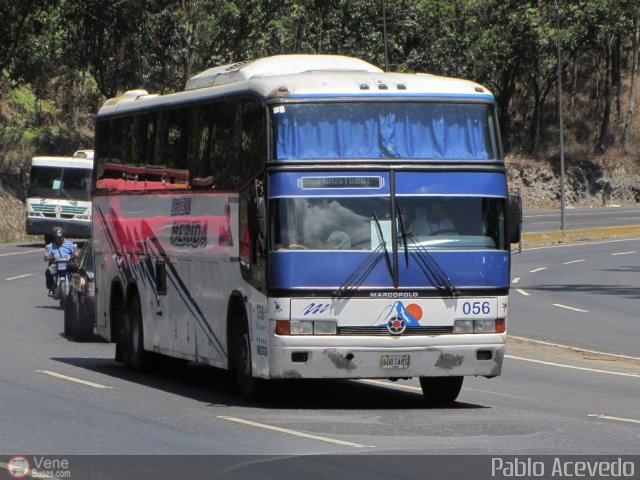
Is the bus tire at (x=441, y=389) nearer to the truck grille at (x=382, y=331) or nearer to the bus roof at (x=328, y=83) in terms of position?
the truck grille at (x=382, y=331)

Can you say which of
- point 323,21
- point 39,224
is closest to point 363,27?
point 323,21

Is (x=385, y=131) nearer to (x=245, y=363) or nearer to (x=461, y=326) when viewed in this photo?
(x=461, y=326)

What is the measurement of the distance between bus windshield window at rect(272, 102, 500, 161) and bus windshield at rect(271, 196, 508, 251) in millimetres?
459

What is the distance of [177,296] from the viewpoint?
16391 mm

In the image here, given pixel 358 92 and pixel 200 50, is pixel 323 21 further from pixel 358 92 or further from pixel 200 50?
pixel 358 92

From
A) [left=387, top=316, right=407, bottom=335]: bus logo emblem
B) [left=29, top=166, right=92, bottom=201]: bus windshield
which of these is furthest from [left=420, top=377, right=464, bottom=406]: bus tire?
[left=29, top=166, right=92, bottom=201]: bus windshield

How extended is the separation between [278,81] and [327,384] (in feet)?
14.2

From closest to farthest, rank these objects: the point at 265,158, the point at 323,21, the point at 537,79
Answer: the point at 265,158 < the point at 323,21 < the point at 537,79

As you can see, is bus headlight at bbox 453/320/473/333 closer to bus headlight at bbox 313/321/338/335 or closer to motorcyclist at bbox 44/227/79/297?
bus headlight at bbox 313/321/338/335

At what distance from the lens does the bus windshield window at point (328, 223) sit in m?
13.2

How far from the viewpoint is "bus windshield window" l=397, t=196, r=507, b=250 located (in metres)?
13.4
